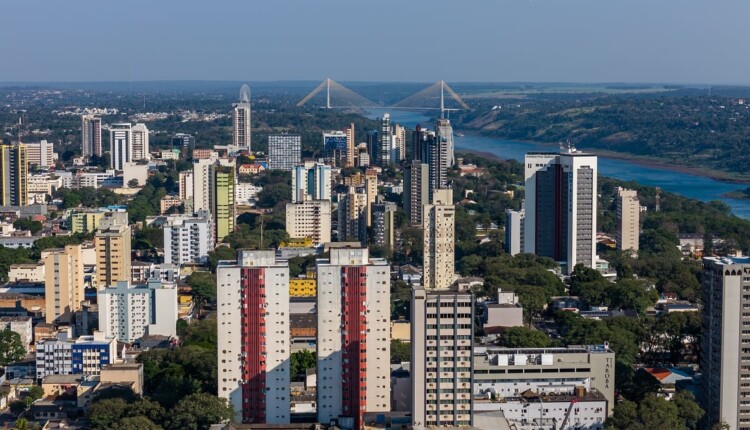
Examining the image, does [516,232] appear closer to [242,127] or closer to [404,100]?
[242,127]

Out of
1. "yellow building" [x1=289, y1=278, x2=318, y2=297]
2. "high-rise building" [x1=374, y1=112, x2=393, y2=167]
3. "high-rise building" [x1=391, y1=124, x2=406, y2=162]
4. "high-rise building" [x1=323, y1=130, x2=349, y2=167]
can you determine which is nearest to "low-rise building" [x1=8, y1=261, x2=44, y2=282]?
"yellow building" [x1=289, y1=278, x2=318, y2=297]

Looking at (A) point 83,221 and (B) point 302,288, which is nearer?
(B) point 302,288

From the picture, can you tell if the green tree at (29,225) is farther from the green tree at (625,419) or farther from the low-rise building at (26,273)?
the green tree at (625,419)

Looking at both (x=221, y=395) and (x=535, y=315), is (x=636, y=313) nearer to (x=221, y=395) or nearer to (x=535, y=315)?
(x=535, y=315)

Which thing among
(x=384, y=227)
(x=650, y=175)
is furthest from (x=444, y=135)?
(x=650, y=175)

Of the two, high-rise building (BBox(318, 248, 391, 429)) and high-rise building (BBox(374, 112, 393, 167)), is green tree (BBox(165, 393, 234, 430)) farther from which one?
high-rise building (BBox(374, 112, 393, 167))

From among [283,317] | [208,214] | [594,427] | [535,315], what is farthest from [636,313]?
[208,214]
